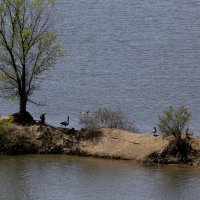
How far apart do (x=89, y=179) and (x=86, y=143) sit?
5464 mm

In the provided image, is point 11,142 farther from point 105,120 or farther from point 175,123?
point 175,123

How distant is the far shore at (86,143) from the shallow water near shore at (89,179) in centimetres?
60

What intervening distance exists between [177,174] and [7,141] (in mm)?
10839

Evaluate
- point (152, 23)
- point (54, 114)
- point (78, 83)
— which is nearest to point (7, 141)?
point (54, 114)

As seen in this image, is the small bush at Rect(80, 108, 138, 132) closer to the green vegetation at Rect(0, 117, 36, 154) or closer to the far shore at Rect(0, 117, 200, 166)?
the far shore at Rect(0, 117, 200, 166)

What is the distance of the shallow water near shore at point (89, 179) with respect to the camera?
46.2 metres

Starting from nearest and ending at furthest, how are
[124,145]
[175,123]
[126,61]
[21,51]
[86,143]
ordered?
[175,123] → [124,145] → [86,143] → [21,51] → [126,61]

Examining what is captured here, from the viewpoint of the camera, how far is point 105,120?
55.6 metres

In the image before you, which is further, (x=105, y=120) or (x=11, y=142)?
(x=105, y=120)

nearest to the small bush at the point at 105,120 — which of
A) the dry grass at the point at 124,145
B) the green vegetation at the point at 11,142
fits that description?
the dry grass at the point at 124,145

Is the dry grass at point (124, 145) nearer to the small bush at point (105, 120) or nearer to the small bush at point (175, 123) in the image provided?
the small bush at point (175, 123)

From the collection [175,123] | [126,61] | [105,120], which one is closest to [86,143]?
[105,120]

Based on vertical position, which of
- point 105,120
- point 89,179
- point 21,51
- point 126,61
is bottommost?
point 89,179

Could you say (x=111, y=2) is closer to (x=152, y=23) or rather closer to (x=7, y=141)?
(x=152, y=23)
